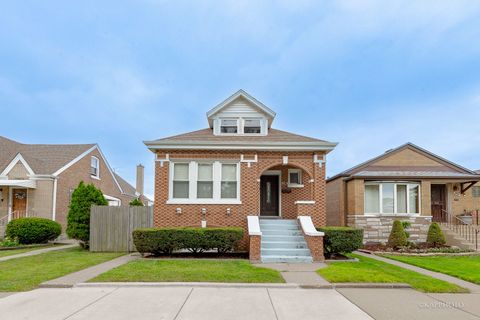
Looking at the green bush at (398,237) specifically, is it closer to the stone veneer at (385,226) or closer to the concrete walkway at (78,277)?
the stone veneer at (385,226)

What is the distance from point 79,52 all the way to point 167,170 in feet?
28.9

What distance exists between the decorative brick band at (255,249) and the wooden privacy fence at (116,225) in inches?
207

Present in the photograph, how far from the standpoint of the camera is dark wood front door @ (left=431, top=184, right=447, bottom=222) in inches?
768

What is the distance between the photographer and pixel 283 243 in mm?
12227

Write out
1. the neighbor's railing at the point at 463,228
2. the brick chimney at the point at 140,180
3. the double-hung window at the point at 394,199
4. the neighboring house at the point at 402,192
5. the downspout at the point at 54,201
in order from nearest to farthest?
the neighbor's railing at the point at 463,228, the neighboring house at the point at 402,192, the double-hung window at the point at 394,199, the downspout at the point at 54,201, the brick chimney at the point at 140,180

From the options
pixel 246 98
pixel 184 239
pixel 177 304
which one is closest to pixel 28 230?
pixel 184 239

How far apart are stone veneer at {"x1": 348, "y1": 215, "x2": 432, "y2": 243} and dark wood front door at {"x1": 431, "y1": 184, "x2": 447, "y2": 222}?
8.75ft

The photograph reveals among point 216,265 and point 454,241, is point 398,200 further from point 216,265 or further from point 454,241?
point 216,265

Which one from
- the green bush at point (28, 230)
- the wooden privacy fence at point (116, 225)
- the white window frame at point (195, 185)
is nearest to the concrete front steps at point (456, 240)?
the white window frame at point (195, 185)

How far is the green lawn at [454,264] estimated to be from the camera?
363 inches

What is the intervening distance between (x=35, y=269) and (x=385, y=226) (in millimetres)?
15006

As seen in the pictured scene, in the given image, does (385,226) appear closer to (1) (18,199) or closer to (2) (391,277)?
A: (2) (391,277)

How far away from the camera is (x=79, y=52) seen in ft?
58.4

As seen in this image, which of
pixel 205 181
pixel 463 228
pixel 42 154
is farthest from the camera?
pixel 42 154
